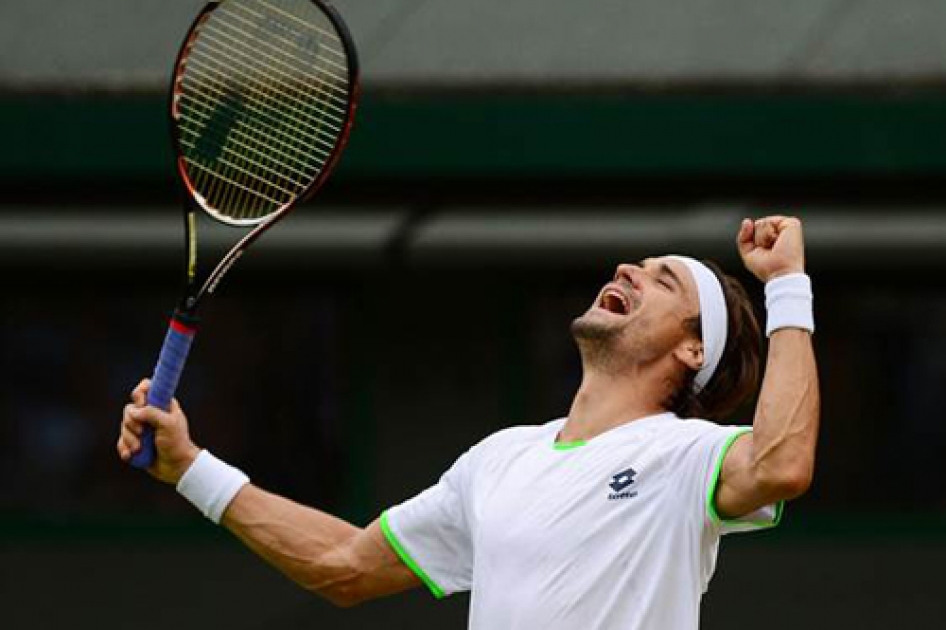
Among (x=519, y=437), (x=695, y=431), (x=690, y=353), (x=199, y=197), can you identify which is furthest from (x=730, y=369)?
(x=199, y=197)

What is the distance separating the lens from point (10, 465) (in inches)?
442

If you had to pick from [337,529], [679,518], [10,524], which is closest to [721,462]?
[679,518]

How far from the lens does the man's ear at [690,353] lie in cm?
447

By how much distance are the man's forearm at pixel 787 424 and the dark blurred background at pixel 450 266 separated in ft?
18.1

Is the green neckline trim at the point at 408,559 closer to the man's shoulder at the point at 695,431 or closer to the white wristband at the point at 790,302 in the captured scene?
Answer: the man's shoulder at the point at 695,431

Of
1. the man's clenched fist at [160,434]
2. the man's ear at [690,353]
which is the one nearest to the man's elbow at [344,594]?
the man's clenched fist at [160,434]

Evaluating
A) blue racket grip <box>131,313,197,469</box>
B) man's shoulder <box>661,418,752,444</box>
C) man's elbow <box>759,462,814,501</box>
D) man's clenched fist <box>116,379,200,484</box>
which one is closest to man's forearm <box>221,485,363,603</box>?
man's clenched fist <box>116,379,200,484</box>

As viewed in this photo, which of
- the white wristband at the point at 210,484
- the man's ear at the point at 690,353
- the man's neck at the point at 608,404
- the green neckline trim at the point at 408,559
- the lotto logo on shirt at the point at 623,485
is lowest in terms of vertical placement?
the green neckline trim at the point at 408,559

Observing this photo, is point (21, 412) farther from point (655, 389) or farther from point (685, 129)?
point (655, 389)

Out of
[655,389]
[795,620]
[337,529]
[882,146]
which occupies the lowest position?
[795,620]

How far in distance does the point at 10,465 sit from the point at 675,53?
13.2ft

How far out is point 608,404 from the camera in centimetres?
443

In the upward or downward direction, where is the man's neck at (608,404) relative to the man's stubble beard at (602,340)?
downward

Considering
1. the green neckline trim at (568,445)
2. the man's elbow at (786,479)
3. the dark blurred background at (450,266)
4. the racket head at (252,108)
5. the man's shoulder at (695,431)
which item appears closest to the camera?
the man's elbow at (786,479)
